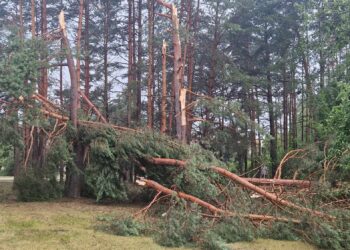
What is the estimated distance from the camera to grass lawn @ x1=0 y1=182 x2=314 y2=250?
19.3 ft

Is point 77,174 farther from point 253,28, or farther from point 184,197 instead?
point 253,28

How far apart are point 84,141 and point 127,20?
9168 millimetres

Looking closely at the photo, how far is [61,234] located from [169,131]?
916 cm

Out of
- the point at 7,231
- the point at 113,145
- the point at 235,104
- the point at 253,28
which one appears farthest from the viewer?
the point at 253,28

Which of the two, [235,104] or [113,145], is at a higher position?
[235,104]

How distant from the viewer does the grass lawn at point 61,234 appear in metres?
5.89

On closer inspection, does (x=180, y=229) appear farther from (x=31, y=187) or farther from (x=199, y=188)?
(x=31, y=187)

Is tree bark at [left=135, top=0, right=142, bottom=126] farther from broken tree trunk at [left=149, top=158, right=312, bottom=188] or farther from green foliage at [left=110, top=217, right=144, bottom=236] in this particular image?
green foliage at [left=110, top=217, right=144, bottom=236]

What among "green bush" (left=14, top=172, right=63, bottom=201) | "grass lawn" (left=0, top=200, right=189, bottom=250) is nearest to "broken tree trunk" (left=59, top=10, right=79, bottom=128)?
"green bush" (left=14, top=172, right=63, bottom=201)

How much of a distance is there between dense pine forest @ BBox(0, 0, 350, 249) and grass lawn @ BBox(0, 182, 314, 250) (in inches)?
11.9

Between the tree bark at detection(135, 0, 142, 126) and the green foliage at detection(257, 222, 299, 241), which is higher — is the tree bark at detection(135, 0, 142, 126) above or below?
above

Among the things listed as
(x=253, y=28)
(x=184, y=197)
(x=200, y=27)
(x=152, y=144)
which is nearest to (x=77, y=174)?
(x=152, y=144)

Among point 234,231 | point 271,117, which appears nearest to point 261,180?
point 234,231

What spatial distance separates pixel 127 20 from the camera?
18.0 meters
